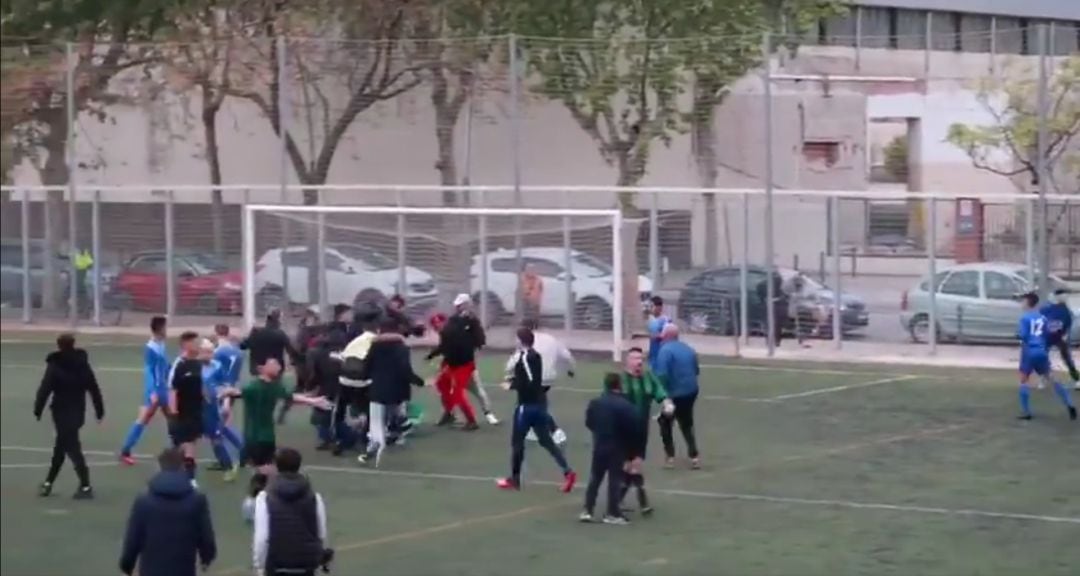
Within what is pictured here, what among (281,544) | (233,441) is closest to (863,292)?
(233,441)

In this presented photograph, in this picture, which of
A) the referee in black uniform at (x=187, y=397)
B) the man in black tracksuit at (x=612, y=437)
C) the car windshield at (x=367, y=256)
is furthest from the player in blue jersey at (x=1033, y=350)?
the car windshield at (x=367, y=256)

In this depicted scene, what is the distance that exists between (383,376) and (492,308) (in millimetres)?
11634

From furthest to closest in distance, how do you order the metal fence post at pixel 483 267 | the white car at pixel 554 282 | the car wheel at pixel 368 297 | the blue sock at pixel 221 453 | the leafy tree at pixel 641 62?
the leafy tree at pixel 641 62 < the metal fence post at pixel 483 267 < the white car at pixel 554 282 < the car wheel at pixel 368 297 < the blue sock at pixel 221 453

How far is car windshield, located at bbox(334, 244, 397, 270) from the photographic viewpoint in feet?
99.5

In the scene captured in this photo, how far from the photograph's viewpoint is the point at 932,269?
30938mm

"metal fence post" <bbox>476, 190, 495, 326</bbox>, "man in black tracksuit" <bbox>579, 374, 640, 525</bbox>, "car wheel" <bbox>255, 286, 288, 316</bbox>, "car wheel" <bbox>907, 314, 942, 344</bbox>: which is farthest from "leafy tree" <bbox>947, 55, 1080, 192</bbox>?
"man in black tracksuit" <bbox>579, 374, 640, 525</bbox>

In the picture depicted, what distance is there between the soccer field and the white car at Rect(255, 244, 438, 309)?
504 centimetres

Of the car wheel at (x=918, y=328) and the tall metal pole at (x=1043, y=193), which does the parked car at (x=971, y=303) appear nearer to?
the car wheel at (x=918, y=328)

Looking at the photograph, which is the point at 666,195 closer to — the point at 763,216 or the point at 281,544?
the point at 763,216

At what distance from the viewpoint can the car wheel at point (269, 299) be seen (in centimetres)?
2892

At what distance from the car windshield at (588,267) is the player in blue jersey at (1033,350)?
9.24 meters

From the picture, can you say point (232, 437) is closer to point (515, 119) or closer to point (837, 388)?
point (837, 388)

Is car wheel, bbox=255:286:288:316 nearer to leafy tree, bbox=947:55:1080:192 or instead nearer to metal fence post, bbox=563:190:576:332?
metal fence post, bbox=563:190:576:332

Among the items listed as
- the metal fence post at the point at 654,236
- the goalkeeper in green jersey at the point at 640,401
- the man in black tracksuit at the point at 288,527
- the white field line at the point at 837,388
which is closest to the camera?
the man in black tracksuit at the point at 288,527
